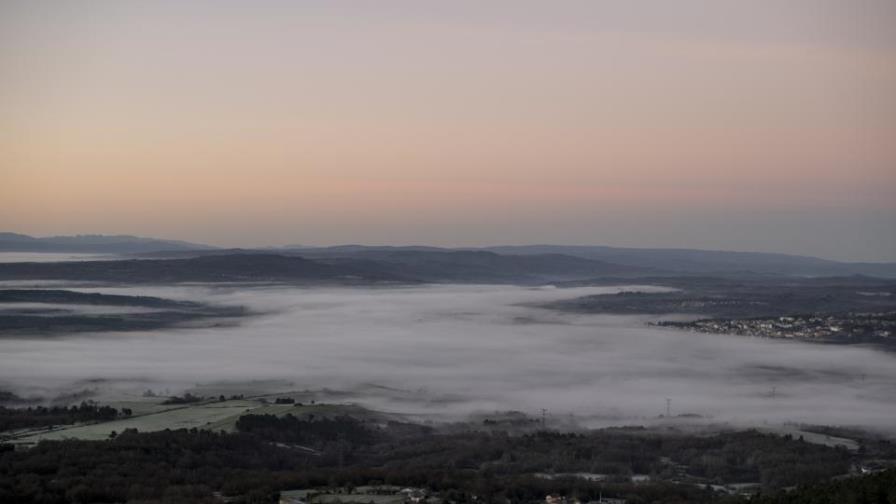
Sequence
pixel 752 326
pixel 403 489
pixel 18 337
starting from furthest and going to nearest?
pixel 752 326 → pixel 18 337 → pixel 403 489

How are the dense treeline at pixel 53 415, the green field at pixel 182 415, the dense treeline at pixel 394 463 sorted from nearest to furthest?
the dense treeline at pixel 394 463, the green field at pixel 182 415, the dense treeline at pixel 53 415

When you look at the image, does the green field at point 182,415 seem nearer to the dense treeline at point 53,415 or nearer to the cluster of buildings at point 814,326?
the dense treeline at point 53,415

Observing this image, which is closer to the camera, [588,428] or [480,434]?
[480,434]

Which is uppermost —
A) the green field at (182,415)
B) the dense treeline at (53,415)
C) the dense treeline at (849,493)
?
the dense treeline at (849,493)

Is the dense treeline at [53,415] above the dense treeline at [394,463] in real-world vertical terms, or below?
below

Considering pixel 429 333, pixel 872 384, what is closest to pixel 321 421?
pixel 872 384

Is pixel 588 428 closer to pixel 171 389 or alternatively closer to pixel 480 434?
pixel 480 434

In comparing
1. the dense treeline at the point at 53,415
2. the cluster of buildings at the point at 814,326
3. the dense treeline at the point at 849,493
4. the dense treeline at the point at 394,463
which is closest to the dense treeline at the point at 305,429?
the dense treeline at the point at 394,463

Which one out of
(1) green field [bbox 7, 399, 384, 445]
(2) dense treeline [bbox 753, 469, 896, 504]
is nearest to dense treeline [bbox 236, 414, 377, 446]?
(1) green field [bbox 7, 399, 384, 445]

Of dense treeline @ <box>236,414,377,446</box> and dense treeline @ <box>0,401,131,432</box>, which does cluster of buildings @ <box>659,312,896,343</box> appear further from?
dense treeline @ <box>0,401,131,432</box>
